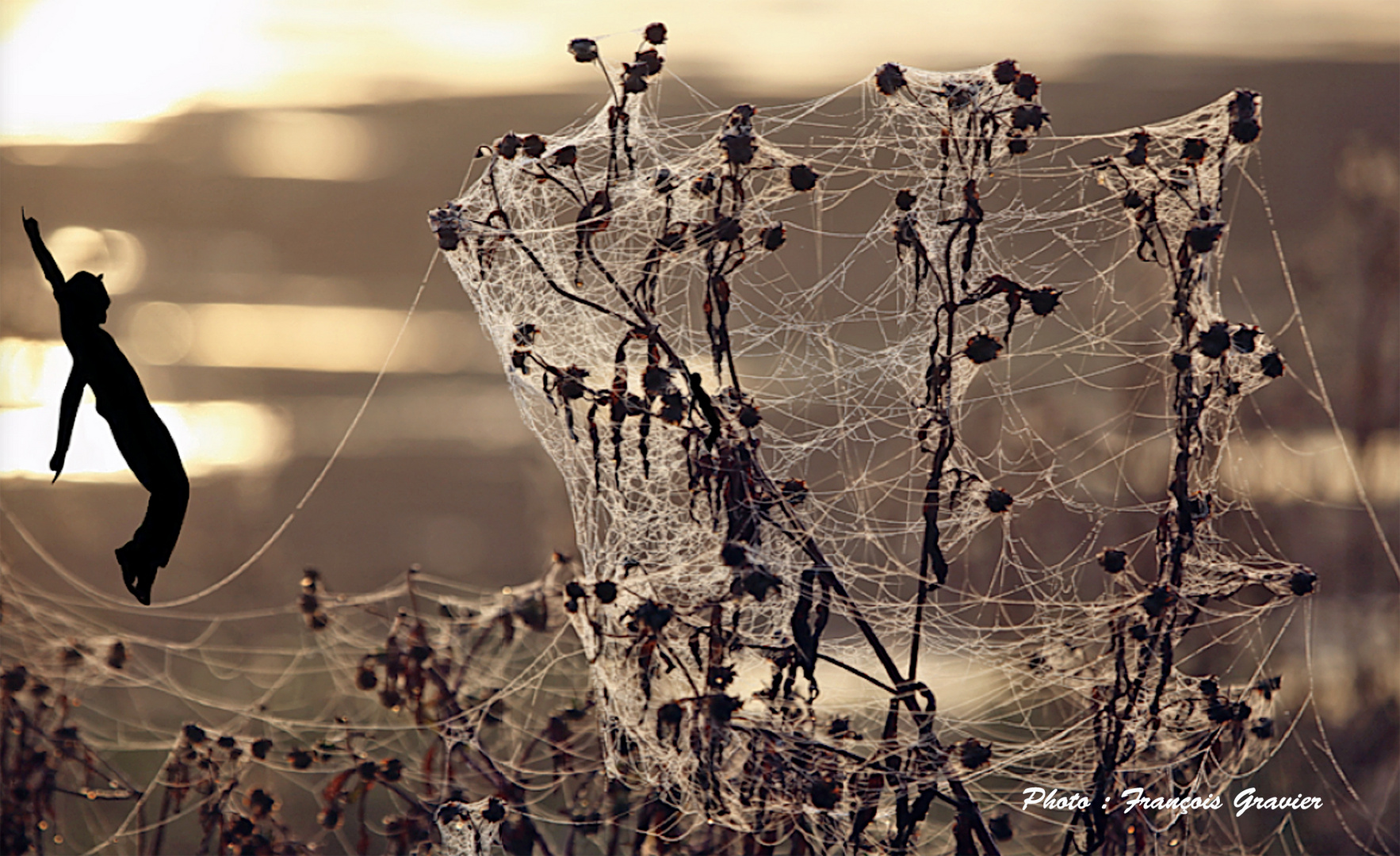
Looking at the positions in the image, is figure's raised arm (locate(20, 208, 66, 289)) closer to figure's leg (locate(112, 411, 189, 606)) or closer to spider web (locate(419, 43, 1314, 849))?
figure's leg (locate(112, 411, 189, 606))

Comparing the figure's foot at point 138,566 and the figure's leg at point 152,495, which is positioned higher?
the figure's leg at point 152,495

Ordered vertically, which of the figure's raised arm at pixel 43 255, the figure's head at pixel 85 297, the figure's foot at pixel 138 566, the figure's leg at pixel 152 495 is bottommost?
the figure's foot at pixel 138 566

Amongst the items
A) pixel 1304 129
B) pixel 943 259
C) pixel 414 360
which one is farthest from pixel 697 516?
pixel 1304 129

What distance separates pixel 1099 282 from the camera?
1.51 m

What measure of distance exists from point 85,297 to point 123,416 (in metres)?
0.12

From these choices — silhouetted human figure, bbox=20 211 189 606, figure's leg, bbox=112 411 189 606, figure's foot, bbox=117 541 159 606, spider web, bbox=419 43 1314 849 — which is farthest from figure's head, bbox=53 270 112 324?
spider web, bbox=419 43 1314 849

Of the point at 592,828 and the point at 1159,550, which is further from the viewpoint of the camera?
the point at 592,828

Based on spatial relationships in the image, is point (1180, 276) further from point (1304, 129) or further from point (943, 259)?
point (1304, 129)

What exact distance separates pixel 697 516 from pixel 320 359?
39.4 inches

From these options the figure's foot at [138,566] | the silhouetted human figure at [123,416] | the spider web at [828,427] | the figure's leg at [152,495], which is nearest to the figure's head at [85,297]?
the silhouetted human figure at [123,416]

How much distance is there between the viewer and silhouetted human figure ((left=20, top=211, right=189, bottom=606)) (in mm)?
946

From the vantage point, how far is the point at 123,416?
0.96 meters

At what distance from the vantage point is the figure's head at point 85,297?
0.94 metres

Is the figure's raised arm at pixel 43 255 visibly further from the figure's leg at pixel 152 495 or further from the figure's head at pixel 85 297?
the figure's leg at pixel 152 495
